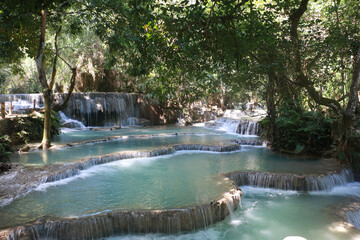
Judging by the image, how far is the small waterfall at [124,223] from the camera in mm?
4980

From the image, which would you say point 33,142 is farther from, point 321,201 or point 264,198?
point 321,201

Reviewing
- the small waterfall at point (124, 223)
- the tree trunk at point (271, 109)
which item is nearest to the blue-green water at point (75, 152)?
the small waterfall at point (124, 223)

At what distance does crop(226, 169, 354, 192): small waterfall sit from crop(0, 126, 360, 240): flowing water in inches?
2.2

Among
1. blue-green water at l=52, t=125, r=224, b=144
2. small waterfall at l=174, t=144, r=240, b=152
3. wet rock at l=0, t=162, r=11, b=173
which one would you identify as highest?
blue-green water at l=52, t=125, r=224, b=144

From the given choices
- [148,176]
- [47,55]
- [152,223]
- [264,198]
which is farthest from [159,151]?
[47,55]

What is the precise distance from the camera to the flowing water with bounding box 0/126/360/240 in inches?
216

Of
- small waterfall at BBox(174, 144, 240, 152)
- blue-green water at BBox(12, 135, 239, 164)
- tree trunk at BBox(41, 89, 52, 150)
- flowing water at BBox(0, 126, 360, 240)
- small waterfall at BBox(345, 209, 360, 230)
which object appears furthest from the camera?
small waterfall at BBox(174, 144, 240, 152)

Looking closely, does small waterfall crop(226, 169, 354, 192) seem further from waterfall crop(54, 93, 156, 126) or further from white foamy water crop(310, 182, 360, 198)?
waterfall crop(54, 93, 156, 126)

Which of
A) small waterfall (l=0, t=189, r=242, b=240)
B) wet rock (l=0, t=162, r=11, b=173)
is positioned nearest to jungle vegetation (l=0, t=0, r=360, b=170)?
small waterfall (l=0, t=189, r=242, b=240)

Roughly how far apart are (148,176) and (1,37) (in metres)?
7.78

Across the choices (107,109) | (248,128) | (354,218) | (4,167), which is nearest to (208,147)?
(248,128)

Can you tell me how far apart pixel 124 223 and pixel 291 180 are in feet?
16.3

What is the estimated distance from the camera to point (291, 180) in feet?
25.3

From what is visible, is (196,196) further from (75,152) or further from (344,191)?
(75,152)
